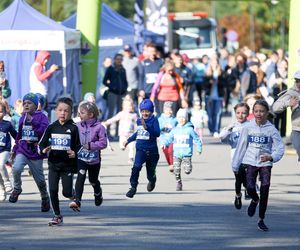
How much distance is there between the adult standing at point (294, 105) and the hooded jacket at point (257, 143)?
230 cm

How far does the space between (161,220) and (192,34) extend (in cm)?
Answer: 4167

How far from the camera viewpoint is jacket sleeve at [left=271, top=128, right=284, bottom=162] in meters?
13.0

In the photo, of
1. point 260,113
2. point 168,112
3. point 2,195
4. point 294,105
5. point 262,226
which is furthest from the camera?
point 168,112

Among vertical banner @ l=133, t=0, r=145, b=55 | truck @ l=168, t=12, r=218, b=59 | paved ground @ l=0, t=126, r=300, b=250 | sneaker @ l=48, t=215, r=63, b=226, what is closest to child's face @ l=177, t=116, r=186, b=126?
paved ground @ l=0, t=126, r=300, b=250

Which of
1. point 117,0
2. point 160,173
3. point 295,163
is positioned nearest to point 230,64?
point 295,163

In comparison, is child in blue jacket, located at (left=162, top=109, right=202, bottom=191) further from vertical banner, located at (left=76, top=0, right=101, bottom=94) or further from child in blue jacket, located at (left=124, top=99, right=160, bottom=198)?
vertical banner, located at (left=76, top=0, right=101, bottom=94)

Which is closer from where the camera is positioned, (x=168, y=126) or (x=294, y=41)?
(x=168, y=126)

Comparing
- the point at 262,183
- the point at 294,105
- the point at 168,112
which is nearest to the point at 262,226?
the point at 262,183

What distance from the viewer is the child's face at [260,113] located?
13.2m

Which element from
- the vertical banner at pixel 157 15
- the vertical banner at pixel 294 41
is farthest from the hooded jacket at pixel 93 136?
the vertical banner at pixel 157 15

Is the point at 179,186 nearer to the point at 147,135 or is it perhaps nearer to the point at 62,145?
the point at 147,135

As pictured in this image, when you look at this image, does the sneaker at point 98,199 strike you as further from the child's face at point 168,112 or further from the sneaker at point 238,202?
the child's face at point 168,112

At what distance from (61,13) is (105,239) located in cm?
5449

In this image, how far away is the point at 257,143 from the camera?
1324 centimetres
